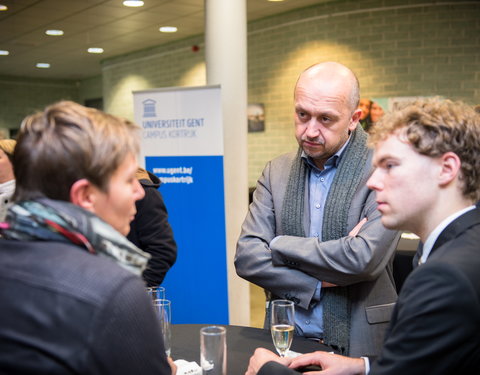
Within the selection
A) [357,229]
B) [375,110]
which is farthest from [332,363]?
[375,110]

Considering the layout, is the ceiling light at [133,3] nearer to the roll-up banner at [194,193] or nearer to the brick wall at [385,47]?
the brick wall at [385,47]

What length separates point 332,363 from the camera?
5.31 feet

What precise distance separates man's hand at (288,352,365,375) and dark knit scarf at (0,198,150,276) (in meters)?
0.77

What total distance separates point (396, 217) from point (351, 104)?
86 cm

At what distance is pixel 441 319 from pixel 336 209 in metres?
1.01

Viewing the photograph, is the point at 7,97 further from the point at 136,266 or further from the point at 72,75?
the point at 136,266

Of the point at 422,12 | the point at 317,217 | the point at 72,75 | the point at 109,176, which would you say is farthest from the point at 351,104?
the point at 72,75

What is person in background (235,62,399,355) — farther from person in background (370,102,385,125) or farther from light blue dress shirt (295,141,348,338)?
person in background (370,102,385,125)

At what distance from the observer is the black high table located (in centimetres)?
177

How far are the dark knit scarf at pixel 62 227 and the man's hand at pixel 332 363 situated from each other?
77 centimetres

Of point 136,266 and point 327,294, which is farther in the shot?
point 327,294

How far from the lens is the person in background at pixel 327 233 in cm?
203

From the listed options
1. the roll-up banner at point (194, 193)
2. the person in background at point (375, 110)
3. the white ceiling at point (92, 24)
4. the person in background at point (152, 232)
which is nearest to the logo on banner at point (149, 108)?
the roll-up banner at point (194, 193)

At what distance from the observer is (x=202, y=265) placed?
392 centimetres
